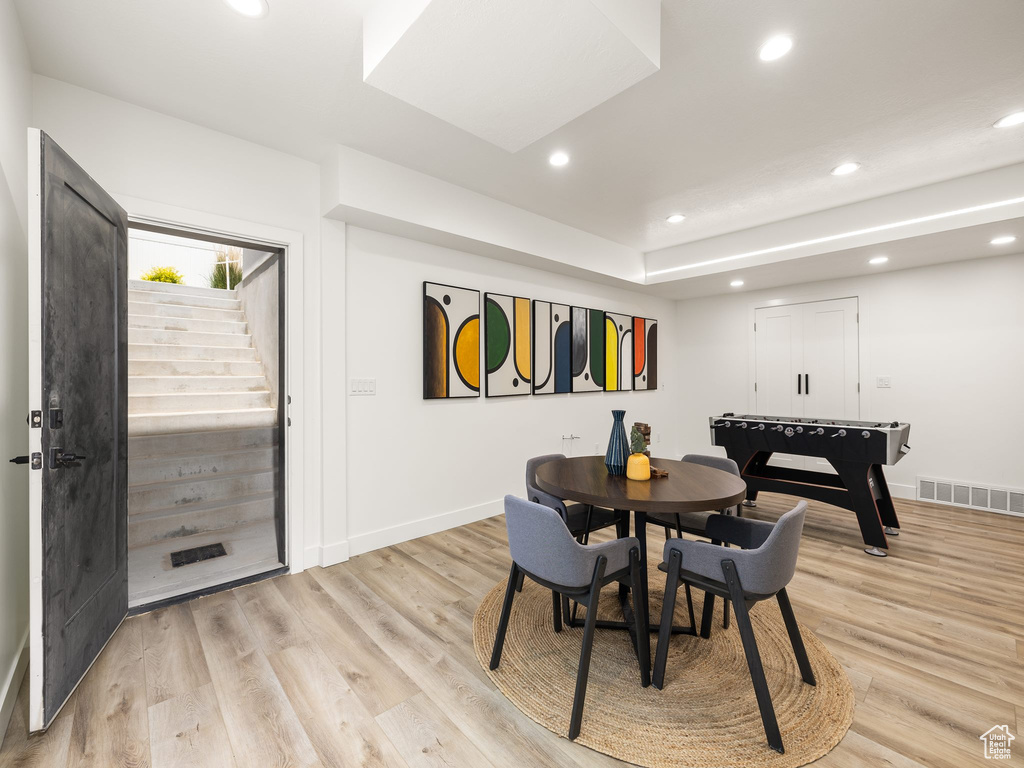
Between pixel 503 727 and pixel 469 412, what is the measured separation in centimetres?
254

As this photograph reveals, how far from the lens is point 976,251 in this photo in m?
4.01

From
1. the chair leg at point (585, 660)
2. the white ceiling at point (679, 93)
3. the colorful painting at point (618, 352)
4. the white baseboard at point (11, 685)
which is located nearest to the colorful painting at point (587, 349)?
the colorful painting at point (618, 352)

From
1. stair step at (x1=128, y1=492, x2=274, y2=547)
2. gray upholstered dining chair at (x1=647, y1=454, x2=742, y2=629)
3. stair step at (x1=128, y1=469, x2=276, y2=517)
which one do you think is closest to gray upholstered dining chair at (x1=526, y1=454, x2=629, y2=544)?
gray upholstered dining chair at (x1=647, y1=454, x2=742, y2=629)

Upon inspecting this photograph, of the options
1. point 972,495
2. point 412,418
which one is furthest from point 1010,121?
point 412,418

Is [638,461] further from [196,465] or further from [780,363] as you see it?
[780,363]

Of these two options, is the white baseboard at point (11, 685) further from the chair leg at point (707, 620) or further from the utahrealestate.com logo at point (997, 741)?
the utahrealestate.com logo at point (997, 741)

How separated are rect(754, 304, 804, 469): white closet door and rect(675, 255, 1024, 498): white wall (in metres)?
0.26

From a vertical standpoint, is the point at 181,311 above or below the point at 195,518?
above

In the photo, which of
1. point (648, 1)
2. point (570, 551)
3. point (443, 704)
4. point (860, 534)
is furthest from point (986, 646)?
point (648, 1)

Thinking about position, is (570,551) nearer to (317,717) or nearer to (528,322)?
(317,717)

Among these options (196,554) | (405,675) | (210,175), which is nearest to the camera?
(405,675)

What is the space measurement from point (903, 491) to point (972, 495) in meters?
0.51

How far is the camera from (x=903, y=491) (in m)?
4.72

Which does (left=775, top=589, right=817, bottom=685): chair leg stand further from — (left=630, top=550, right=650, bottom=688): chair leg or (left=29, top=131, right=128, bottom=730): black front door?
(left=29, top=131, right=128, bottom=730): black front door
